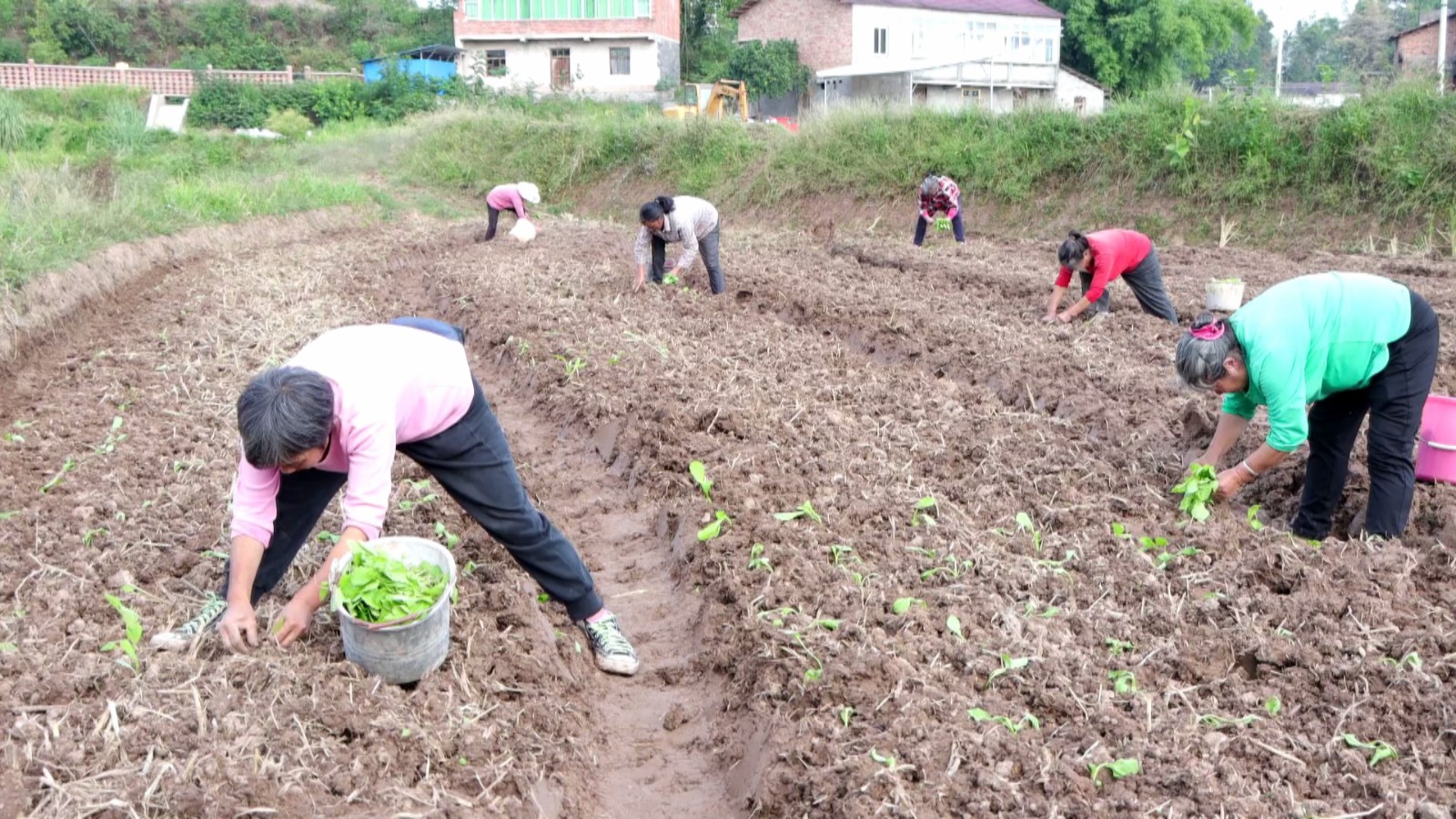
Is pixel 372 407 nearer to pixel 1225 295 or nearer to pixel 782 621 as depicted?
pixel 782 621

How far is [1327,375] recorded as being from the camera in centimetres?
435

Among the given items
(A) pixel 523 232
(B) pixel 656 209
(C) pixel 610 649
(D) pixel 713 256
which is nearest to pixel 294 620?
(C) pixel 610 649

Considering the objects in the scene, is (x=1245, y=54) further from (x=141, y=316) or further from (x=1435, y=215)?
(x=141, y=316)

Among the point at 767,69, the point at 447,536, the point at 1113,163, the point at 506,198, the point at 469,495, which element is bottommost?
the point at 447,536

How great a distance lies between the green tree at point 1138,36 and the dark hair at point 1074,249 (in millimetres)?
35150

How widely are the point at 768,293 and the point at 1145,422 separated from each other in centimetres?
479

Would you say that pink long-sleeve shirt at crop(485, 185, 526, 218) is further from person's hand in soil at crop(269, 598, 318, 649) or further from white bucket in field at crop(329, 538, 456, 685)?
person's hand in soil at crop(269, 598, 318, 649)

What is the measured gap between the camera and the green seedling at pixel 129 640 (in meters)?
3.43

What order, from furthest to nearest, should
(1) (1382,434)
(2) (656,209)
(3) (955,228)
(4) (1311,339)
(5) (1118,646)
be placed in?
(3) (955,228), (2) (656,209), (1) (1382,434), (4) (1311,339), (5) (1118,646)

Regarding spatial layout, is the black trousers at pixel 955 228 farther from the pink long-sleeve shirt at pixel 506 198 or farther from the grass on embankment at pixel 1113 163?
the pink long-sleeve shirt at pixel 506 198

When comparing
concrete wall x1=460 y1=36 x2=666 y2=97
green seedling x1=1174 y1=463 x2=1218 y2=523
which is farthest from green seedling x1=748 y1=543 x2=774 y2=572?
concrete wall x1=460 y1=36 x2=666 y2=97

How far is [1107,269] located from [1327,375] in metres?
4.21

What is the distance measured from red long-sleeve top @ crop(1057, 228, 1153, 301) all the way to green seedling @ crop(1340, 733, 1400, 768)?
5572mm

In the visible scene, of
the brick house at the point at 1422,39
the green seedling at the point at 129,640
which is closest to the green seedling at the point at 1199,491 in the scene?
the green seedling at the point at 129,640
